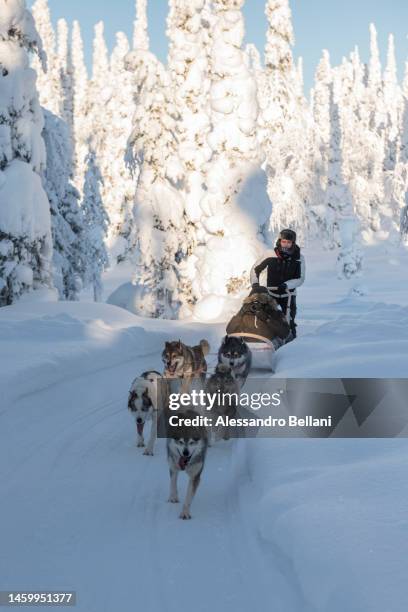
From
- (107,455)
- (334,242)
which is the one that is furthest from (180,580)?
(334,242)

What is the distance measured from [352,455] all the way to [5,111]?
40.0ft

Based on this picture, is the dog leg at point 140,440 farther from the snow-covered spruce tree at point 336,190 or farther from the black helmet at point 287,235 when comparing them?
the snow-covered spruce tree at point 336,190

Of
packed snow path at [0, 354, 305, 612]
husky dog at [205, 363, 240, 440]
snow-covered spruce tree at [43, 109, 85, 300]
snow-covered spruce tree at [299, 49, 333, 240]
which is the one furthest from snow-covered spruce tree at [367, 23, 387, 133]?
packed snow path at [0, 354, 305, 612]

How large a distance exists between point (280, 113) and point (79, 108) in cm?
4783

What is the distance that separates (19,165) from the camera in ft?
49.4

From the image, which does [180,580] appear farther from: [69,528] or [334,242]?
[334,242]

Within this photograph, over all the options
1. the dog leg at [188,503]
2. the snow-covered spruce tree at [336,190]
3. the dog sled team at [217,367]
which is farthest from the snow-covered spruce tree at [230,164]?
the snow-covered spruce tree at [336,190]

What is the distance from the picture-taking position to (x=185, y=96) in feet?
77.1

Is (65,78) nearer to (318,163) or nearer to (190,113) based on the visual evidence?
(318,163)

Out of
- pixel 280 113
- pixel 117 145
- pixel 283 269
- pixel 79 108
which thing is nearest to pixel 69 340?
pixel 283 269

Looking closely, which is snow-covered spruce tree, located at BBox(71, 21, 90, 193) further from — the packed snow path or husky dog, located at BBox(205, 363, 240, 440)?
the packed snow path

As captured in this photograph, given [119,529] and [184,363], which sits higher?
[184,363]

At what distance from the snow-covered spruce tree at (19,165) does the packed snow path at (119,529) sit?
7708 millimetres

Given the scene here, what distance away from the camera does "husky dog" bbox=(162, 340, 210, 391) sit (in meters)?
8.30
